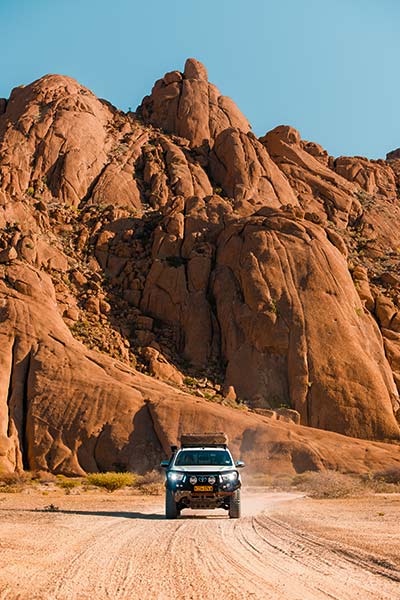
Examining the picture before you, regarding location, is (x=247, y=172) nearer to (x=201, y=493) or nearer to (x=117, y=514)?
(x=117, y=514)

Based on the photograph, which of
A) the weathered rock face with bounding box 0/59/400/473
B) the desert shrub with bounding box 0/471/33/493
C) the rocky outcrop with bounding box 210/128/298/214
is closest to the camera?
the desert shrub with bounding box 0/471/33/493

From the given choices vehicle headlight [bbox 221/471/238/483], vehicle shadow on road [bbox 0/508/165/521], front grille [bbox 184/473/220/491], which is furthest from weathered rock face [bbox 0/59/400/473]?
front grille [bbox 184/473/220/491]

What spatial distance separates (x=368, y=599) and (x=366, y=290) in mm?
56880

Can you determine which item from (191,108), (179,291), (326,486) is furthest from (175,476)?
(191,108)

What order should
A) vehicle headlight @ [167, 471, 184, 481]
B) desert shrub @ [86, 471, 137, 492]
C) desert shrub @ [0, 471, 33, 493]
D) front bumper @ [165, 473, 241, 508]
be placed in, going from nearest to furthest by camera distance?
front bumper @ [165, 473, 241, 508] → vehicle headlight @ [167, 471, 184, 481] → desert shrub @ [0, 471, 33, 493] → desert shrub @ [86, 471, 137, 492]

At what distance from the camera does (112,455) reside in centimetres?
4209

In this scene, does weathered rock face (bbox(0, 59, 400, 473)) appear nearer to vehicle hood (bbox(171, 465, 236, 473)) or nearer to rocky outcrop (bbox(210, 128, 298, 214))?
rocky outcrop (bbox(210, 128, 298, 214))

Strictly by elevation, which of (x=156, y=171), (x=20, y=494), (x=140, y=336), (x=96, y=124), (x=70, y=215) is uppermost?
(x=96, y=124)

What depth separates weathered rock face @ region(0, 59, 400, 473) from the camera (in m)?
43.5

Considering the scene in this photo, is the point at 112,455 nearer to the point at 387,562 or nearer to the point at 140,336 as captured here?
the point at 140,336

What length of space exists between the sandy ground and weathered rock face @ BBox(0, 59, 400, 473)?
898 inches

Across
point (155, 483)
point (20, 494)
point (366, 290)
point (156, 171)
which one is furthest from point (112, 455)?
point (156, 171)

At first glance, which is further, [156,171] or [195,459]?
[156,171]

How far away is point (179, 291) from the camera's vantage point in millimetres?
59344
